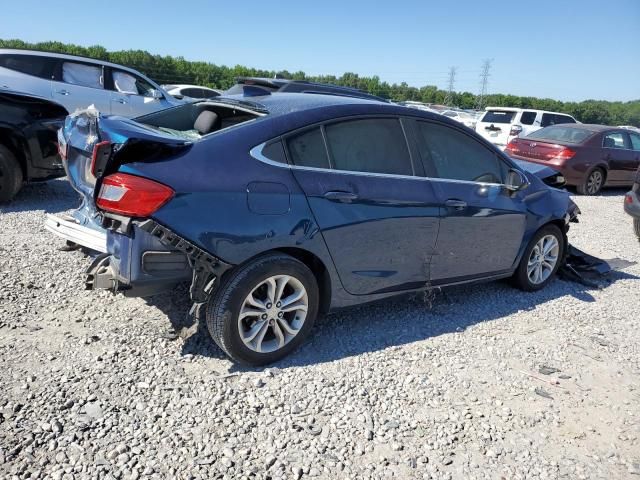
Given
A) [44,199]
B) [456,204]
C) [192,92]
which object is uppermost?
[192,92]

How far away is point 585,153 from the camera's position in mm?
11000

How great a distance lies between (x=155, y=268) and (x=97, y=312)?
3.74 feet

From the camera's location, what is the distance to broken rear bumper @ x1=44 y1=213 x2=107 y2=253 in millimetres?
3191

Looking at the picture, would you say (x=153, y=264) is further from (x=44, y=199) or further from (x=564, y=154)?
(x=564, y=154)

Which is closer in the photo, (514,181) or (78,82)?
(514,181)

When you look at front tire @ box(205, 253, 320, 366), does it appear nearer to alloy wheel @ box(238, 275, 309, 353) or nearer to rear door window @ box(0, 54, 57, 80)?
alloy wheel @ box(238, 275, 309, 353)

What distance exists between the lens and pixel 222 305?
302 centimetres

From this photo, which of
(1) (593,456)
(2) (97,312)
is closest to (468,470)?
(1) (593,456)

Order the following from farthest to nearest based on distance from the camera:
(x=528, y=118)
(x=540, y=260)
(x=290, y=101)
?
(x=528, y=118) → (x=540, y=260) → (x=290, y=101)

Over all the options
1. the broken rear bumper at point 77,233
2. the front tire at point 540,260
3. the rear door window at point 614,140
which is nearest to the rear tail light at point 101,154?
the broken rear bumper at point 77,233

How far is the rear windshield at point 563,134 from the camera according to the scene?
36.8 feet

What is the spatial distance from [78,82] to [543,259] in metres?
8.66

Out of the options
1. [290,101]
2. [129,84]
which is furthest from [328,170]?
[129,84]

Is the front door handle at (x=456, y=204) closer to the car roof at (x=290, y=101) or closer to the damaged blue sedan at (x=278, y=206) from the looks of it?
the damaged blue sedan at (x=278, y=206)
